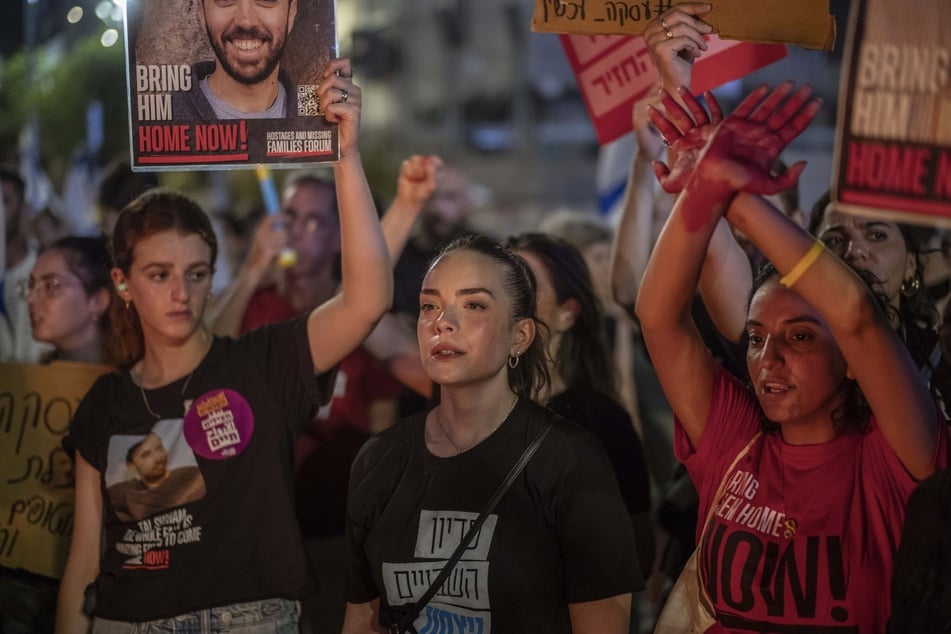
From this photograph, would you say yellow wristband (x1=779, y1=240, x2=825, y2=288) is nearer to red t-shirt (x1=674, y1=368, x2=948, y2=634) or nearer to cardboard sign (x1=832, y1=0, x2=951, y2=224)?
cardboard sign (x1=832, y1=0, x2=951, y2=224)

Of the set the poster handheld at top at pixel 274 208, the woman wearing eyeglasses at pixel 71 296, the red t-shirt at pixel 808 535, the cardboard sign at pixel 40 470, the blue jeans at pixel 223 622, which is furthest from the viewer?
the poster handheld at top at pixel 274 208

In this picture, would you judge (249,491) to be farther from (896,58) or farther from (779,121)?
(896,58)

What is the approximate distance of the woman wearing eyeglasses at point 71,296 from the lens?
13.6 ft

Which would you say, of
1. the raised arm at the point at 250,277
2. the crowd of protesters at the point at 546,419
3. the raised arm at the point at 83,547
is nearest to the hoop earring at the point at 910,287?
the crowd of protesters at the point at 546,419

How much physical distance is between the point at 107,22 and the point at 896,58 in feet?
8.82

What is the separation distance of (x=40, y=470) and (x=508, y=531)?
1.99 m

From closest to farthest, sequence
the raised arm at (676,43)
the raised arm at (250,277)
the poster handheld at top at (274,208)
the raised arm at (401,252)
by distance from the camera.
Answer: the raised arm at (676,43)
the raised arm at (401,252)
the raised arm at (250,277)
the poster handheld at top at (274,208)

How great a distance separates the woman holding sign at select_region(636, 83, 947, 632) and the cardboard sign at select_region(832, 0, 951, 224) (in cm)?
12

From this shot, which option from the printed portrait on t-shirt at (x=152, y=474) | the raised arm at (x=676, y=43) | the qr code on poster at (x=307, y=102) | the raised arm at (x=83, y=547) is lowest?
the raised arm at (x=83, y=547)

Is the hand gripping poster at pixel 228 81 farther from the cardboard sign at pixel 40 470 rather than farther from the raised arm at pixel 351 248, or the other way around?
the cardboard sign at pixel 40 470

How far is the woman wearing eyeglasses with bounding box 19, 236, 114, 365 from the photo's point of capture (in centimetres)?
416

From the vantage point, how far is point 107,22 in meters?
3.99

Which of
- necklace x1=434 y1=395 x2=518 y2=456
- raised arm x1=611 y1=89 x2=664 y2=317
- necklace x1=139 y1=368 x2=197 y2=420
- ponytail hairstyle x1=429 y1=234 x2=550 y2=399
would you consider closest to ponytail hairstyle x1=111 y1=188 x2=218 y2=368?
necklace x1=139 y1=368 x2=197 y2=420

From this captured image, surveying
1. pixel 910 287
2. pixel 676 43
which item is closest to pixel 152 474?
pixel 676 43
